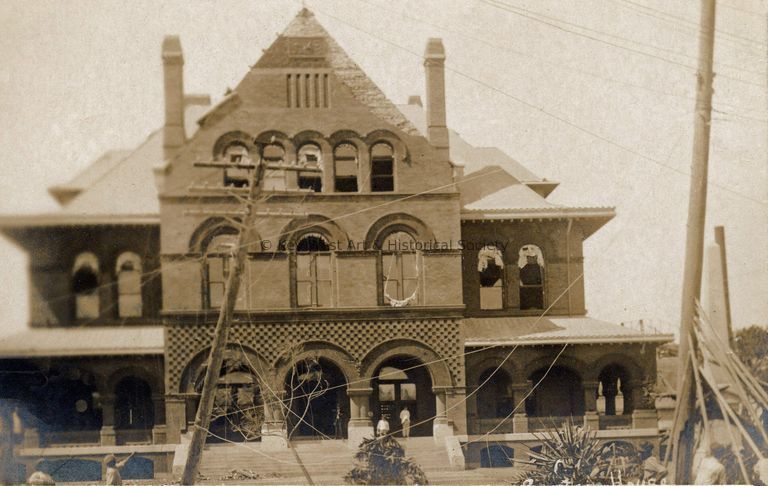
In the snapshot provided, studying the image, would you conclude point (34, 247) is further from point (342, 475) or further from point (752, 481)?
point (752, 481)

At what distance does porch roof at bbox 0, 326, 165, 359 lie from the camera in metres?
21.2

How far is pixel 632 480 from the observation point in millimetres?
20953

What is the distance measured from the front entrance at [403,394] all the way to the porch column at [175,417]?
467 centimetres

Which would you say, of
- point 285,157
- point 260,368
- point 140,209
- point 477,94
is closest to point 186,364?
point 260,368

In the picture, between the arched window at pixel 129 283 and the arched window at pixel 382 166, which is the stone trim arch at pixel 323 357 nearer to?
the arched window at pixel 129 283

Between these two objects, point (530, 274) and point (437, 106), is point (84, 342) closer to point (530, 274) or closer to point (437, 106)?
point (437, 106)

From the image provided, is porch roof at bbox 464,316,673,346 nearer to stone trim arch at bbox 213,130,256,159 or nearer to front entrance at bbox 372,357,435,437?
front entrance at bbox 372,357,435,437

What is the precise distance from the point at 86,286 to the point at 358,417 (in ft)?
21.6

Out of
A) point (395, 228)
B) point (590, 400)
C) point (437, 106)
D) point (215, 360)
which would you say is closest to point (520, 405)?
point (590, 400)

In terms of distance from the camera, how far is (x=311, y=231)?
23.3 m

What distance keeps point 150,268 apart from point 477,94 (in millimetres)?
7989

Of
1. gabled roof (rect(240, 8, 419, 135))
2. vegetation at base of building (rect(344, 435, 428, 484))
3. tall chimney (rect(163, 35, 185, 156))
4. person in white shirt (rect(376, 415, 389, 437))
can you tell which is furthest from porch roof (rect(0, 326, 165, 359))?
gabled roof (rect(240, 8, 419, 135))

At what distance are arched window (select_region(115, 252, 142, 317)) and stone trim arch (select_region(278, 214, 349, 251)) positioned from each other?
3.16m

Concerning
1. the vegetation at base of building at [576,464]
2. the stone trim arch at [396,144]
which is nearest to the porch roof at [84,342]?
the stone trim arch at [396,144]
